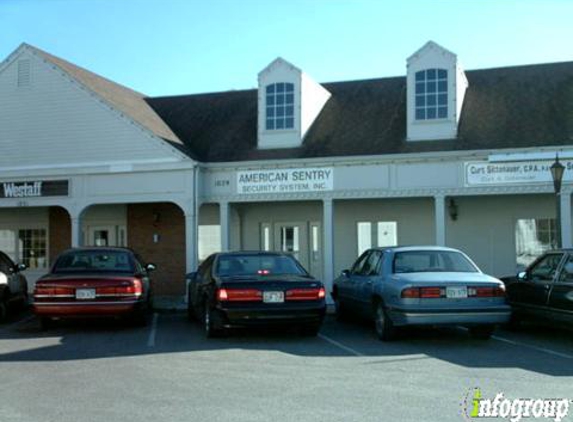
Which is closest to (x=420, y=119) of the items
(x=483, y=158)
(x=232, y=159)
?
(x=483, y=158)

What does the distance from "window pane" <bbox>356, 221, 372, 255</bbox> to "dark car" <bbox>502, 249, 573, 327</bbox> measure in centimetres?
707

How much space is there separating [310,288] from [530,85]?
1086 cm

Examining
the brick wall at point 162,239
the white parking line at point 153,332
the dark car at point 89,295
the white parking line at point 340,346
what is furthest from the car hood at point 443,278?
the brick wall at point 162,239

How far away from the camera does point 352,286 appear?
12.1m

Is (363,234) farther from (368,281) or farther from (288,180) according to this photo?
(368,281)

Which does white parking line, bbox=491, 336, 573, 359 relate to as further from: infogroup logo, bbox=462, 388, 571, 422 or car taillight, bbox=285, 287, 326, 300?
car taillight, bbox=285, 287, 326, 300

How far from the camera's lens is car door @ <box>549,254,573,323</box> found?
9.85 meters

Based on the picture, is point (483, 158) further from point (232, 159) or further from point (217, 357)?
point (217, 357)

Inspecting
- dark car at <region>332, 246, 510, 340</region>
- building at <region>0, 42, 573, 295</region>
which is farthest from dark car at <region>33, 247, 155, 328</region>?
building at <region>0, 42, 573, 295</region>

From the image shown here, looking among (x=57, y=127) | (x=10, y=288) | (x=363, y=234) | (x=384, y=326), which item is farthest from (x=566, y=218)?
(x=57, y=127)

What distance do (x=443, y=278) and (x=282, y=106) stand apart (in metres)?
9.12

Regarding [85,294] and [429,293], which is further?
[85,294]

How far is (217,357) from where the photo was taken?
9.11m

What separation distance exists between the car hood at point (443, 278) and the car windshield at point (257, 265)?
1798 millimetres
